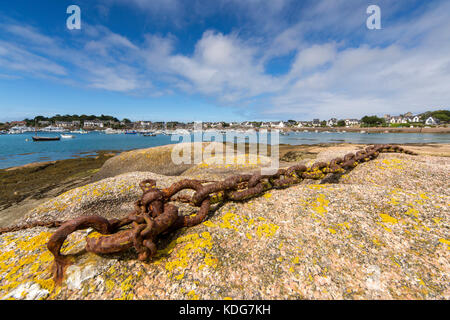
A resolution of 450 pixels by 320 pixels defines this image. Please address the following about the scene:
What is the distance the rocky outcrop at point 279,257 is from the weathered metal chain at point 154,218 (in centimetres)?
15

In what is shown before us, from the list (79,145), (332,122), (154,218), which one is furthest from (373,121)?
(79,145)

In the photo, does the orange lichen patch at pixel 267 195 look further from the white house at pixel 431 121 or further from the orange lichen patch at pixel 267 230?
the white house at pixel 431 121

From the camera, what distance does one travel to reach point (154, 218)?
1847 millimetres

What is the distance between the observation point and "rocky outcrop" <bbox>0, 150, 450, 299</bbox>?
4.84 ft

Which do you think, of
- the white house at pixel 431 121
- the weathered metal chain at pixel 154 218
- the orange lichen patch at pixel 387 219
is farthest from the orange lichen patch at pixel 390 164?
the white house at pixel 431 121

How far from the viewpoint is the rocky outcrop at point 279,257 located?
148 centimetres

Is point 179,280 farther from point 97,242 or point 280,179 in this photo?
point 280,179

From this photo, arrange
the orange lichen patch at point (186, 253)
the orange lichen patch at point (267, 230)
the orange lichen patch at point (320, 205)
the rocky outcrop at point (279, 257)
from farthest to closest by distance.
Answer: the orange lichen patch at point (320, 205)
the orange lichen patch at point (267, 230)
the orange lichen patch at point (186, 253)
the rocky outcrop at point (279, 257)

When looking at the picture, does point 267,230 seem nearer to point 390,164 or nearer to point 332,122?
point 390,164

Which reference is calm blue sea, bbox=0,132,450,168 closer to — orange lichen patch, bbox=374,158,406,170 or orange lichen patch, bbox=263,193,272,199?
orange lichen patch, bbox=263,193,272,199

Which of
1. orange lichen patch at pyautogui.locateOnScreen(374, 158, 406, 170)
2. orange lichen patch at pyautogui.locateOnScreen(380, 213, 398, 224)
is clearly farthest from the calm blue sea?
orange lichen patch at pyautogui.locateOnScreen(374, 158, 406, 170)

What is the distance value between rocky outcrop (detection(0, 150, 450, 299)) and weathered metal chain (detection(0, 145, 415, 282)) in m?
0.15
